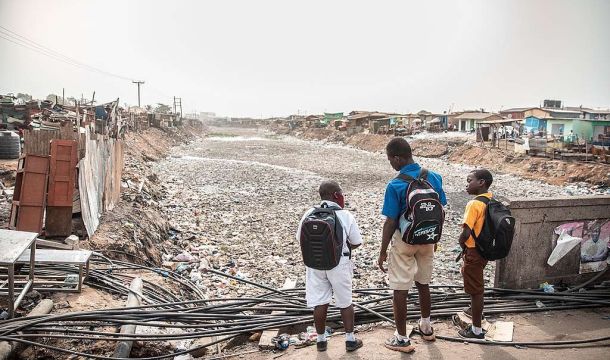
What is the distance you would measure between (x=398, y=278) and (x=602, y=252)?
115 inches

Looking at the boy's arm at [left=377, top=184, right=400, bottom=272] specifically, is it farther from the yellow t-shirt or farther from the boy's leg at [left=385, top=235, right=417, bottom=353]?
the yellow t-shirt

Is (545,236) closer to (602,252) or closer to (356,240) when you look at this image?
(602,252)

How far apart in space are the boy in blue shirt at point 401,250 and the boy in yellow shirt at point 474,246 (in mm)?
270

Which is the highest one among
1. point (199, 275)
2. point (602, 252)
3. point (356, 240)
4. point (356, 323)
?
point (356, 240)

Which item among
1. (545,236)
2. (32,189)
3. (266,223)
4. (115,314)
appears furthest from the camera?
(266,223)

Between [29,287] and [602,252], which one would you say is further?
[602,252]

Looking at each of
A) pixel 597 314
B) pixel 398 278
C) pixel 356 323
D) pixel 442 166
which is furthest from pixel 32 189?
pixel 442 166

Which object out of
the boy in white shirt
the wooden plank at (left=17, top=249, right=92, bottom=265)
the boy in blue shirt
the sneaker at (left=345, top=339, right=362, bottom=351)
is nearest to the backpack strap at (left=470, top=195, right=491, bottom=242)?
the boy in blue shirt

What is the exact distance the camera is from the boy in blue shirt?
3.20 meters

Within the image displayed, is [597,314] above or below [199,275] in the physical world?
above

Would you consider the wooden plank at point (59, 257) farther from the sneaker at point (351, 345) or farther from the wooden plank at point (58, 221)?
the sneaker at point (351, 345)

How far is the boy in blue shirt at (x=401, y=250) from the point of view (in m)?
3.20

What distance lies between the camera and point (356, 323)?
3963mm

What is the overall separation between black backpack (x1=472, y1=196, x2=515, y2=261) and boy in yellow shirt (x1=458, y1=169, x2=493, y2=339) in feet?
0.12
